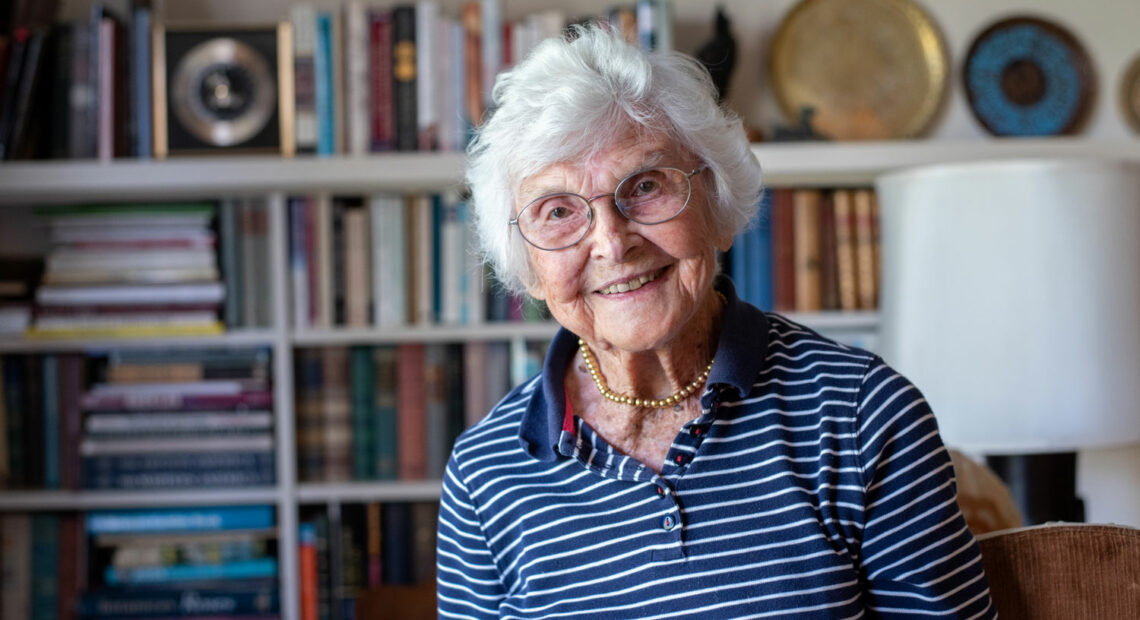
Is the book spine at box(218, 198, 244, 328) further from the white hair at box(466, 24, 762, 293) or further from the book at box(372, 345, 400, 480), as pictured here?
the white hair at box(466, 24, 762, 293)

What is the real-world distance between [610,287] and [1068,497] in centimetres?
115

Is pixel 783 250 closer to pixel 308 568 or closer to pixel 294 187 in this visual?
pixel 294 187

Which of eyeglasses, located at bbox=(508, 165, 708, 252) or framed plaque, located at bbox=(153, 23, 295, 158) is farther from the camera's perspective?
framed plaque, located at bbox=(153, 23, 295, 158)

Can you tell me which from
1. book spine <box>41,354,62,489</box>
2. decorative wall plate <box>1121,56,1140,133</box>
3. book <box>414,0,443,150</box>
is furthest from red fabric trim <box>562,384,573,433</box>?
decorative wall plate <box>1121,56,1140,133</box>

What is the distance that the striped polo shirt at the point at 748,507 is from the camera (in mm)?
930

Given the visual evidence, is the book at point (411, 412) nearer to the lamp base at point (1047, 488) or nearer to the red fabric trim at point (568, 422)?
the red fabric trim at point (568, 422)

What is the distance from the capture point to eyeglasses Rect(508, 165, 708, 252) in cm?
101

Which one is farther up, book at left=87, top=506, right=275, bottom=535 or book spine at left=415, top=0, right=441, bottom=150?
book spine at left=415, top=0, right=441, bottom=150

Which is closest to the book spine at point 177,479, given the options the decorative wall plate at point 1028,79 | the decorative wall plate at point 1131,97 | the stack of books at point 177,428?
the stack of books at point 177,428

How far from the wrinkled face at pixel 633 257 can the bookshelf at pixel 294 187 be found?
876 mm

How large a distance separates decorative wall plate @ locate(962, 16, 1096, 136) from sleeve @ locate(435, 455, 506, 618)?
5.02 ft

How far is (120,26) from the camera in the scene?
6.38 feet

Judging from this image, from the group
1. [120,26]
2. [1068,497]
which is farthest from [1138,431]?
[120,26]

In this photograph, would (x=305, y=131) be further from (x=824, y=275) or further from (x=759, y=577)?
(x=759, y=577)
